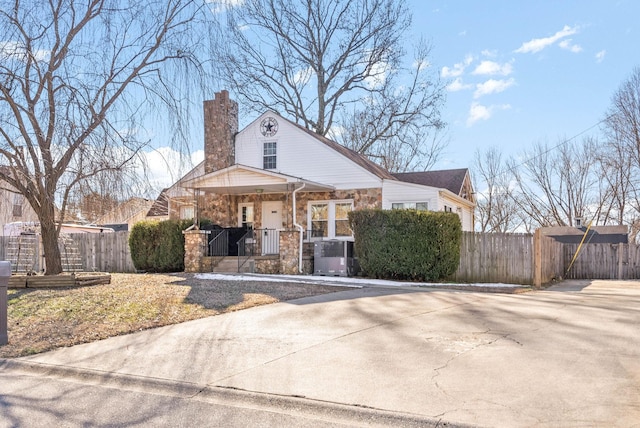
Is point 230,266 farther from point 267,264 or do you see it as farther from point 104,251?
point 104,251

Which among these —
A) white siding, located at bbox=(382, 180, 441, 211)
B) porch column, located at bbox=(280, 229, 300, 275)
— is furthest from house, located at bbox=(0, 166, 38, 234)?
white siding, located at bbox=(382, 180, 441, 211)

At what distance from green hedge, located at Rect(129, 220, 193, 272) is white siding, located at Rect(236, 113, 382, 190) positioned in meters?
4.20

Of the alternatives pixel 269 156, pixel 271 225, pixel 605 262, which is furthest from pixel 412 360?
pixel 605 262

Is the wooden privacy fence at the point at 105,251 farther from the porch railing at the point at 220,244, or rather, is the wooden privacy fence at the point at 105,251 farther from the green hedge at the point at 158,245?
the porch railing at the point at 220,244

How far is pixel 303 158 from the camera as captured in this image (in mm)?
19906

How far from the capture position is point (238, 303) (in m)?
9.58

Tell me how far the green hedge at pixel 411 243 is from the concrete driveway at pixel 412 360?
6074 mm

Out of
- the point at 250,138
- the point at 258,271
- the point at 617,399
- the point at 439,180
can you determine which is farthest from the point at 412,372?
the point at 439,180

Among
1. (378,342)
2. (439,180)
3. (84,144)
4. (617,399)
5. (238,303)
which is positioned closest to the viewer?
(617,399)

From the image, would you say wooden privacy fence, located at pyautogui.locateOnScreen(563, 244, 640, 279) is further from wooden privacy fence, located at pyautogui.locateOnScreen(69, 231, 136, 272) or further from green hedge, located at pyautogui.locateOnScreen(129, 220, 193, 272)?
wooden privacy fence, located at pyautogui.locateOnScreen(69, 231, 136, 272)

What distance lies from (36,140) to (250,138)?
1223 cm

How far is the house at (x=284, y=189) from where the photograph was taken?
18500 mm

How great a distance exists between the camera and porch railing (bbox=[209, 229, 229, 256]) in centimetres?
1789

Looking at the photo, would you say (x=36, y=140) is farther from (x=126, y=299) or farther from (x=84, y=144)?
(x=126, y=299)
